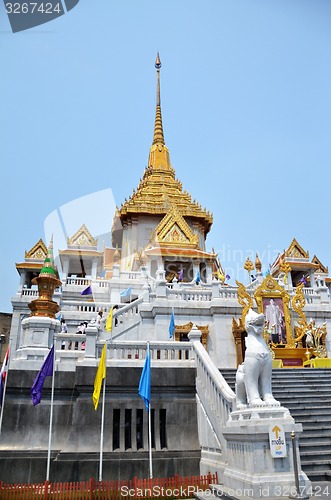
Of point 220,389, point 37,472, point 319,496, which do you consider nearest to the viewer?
point 319,496

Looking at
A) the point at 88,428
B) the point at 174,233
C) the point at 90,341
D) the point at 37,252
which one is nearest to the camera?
the point at 88,428

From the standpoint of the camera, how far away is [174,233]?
118 feet

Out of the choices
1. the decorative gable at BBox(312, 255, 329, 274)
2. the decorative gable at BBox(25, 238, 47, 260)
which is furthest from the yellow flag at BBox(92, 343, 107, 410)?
the decorative gable at BBox(312, 255, 329, 274)

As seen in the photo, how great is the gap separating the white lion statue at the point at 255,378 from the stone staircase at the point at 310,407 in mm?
1849

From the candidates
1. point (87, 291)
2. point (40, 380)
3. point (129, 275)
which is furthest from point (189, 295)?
point (40, 380)

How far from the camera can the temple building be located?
36.9ft

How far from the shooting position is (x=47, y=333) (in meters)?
13.5

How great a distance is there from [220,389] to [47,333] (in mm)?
6392

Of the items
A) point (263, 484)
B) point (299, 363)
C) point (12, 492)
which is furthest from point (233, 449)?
point (299, 363)

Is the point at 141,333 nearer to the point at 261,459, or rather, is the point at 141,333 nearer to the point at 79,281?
the point at 79,281

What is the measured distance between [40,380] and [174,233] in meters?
25.8

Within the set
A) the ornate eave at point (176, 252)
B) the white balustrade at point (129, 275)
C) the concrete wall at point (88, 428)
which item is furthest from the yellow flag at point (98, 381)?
the ornate eave at point (176, 252)

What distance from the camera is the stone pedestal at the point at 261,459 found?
7.38 meters

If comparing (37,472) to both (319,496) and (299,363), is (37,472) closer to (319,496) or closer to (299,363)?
(319,496)
